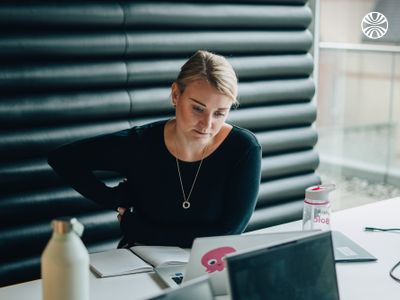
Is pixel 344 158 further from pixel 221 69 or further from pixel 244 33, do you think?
pixel 221 69

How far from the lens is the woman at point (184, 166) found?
81.9 inches

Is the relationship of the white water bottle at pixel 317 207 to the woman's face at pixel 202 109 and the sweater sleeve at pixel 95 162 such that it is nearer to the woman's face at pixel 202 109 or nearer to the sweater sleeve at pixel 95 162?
the woman's face at pixel 202 109

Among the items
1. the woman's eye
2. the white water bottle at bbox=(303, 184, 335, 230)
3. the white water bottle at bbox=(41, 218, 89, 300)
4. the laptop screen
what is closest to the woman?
the woman's eye

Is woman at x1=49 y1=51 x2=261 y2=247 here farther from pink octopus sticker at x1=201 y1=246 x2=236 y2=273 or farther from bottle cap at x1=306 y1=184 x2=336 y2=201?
pink octopus sticker at x1=201 y1=246 x2=236 y2=273

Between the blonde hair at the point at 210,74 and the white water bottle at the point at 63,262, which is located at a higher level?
the blonde hair at the point at 210,74

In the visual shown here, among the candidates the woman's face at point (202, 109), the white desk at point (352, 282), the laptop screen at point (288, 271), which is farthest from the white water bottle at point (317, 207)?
the laptop screen at point (288, 271)

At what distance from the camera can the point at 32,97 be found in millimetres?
2545

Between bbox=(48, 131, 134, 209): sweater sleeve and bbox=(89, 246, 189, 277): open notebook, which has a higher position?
bbox=(48, 131, 134, 209): sweater sleeve

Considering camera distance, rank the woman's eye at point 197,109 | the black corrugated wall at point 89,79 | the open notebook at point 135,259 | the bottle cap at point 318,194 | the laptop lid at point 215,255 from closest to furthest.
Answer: the laptop lid at point 215,255 < the open notebook at point 135,259 < the bottle cap at point 318,194 < the woman's eye at point 197,109 < the black corrugated wall at point 89,79

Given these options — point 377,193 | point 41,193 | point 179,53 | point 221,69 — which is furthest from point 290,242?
point 377,193

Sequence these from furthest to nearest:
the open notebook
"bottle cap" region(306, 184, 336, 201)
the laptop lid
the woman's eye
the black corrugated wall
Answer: the black corrugated wall, the woman's eye, "bottle cap" region(306, 184, 336, 201), the open notebook, the laptop lid

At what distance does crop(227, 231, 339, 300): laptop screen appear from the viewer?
127cm

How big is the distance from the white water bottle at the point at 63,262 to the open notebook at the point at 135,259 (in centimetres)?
48

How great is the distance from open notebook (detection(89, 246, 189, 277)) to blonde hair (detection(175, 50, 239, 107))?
56 cm
